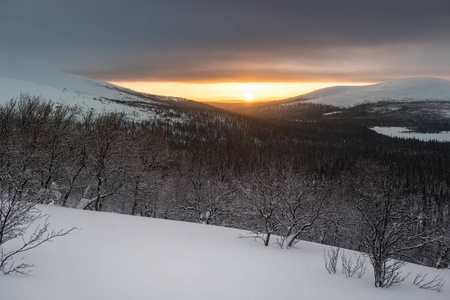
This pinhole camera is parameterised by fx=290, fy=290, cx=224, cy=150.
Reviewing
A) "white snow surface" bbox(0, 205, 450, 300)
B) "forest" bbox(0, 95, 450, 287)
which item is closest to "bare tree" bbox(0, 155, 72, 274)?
"forest" bbox(0, 95, 450, 287)

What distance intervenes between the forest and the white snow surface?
5.53 ft

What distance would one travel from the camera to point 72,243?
989 cm

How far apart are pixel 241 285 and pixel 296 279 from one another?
1997 millimetres

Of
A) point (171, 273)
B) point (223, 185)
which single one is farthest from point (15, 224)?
point (223, 185)

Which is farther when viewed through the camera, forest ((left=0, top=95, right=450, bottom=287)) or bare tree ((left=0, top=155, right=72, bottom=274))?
forest ((left=0, top=95, right=450, bottom=287))

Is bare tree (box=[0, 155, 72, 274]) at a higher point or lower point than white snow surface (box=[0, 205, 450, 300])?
higher

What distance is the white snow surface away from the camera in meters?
6.88

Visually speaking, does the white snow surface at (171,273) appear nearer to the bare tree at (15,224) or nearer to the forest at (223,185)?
the bare tree at (15,224)

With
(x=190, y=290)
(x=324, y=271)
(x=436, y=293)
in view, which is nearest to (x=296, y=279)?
(x=324, y=271)

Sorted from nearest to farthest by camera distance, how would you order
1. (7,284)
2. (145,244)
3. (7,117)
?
(7,284) < (145,244) < (7,117)

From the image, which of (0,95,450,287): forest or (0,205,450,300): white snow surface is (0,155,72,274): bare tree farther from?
(0,205,450,300): white snow surface

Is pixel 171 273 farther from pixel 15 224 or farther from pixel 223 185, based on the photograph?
pixel 223 185

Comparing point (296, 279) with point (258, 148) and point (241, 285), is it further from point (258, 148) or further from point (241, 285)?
point (258, 148)

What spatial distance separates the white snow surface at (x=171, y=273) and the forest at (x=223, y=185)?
1.69 m
